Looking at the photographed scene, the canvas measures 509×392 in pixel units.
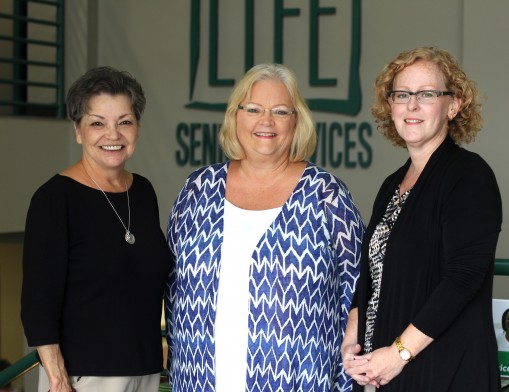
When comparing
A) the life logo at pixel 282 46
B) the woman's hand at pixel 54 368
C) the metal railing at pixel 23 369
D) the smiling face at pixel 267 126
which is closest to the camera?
the woman's hand at pixel 54 368

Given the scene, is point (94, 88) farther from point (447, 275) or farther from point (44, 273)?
point (447, 275)

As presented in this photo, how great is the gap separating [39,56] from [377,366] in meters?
7.02

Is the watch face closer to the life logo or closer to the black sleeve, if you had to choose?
the black sleeve

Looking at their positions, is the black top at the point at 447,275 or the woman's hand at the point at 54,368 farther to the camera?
the woman's hand at the point at 54,368

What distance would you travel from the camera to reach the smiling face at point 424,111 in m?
2.66

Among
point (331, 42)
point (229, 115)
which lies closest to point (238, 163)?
point (229, 115)

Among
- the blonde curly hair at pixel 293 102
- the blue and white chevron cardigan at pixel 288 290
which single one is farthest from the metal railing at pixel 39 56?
the blue and white chevron cardigan at pixel 288 290

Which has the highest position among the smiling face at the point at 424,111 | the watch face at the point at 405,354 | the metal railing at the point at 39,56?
the metal railing at the point at 39,56

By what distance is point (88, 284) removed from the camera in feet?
10.0

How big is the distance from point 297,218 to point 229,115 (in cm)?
47

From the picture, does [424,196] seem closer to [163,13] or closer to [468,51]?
[468,51]

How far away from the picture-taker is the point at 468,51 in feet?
22.9

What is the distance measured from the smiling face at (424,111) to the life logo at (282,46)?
4903 millimetres

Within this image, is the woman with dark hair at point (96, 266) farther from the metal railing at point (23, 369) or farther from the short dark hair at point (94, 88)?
the metal railing at point (23, 369)
